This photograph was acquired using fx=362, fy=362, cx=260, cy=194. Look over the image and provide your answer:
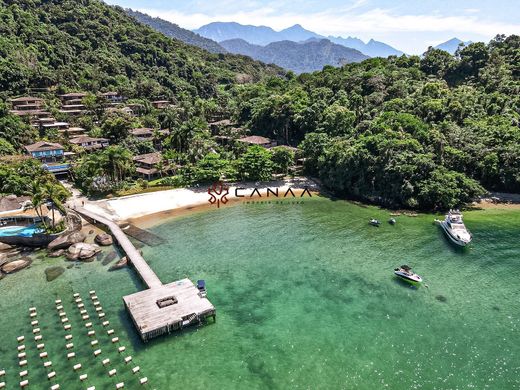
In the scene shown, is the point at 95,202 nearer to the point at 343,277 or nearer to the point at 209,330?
the point at 209,330

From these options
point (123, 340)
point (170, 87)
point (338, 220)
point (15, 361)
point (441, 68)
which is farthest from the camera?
point (170, 87)

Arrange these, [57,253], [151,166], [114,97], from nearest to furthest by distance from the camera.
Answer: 1. [57,253]
2. [151,166]
3. [114,97]

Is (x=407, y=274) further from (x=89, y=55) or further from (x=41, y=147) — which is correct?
(x=89, y=55)

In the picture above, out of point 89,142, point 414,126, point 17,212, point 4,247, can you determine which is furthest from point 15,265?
point 414,126

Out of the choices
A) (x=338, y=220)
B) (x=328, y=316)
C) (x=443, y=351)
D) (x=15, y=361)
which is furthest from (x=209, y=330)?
(x=338, y=220)

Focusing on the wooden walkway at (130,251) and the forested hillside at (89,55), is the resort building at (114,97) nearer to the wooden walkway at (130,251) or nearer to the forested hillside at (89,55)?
the forested hillside at (89,55)

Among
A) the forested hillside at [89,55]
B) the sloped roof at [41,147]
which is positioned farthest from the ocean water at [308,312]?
the forested hillside at [89,55]

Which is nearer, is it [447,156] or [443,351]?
[443,351]

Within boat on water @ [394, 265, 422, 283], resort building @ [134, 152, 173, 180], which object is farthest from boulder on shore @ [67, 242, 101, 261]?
boat on water @ [394, 265, 422, 283]
